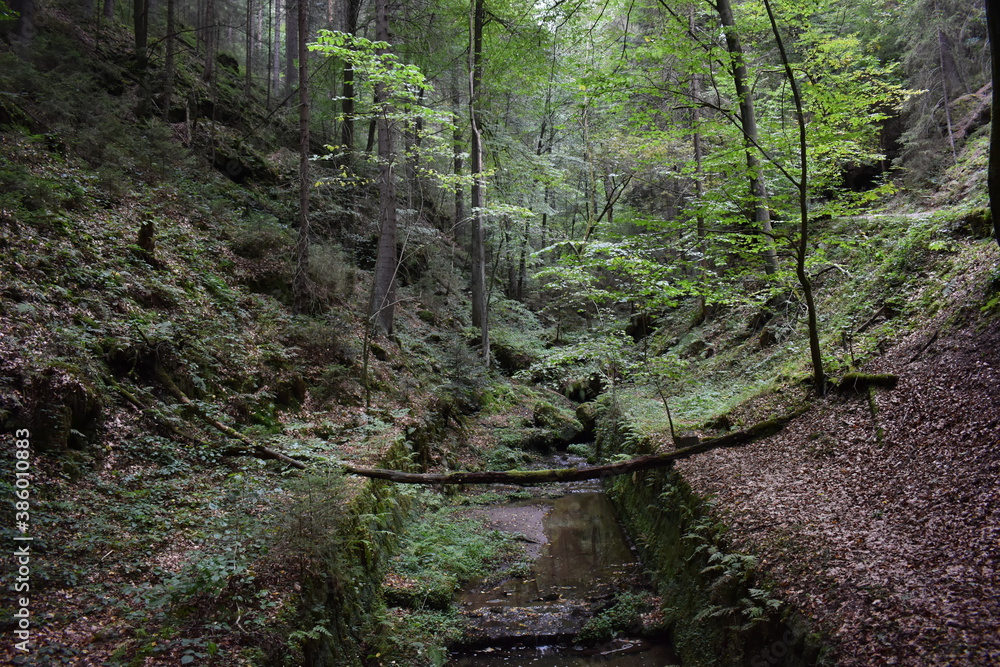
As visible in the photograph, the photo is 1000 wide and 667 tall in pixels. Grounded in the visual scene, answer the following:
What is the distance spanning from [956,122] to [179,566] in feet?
63.2

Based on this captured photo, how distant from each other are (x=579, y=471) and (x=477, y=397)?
8354 mm

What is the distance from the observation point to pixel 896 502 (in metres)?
5.03

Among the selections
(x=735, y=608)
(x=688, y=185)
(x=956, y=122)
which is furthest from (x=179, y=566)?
(x=688, y=185)

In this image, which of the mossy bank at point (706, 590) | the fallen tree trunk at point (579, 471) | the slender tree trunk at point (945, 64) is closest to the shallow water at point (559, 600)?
the mossy bank at point (706, 590)

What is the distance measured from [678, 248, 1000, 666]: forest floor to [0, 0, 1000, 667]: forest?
0.10ft

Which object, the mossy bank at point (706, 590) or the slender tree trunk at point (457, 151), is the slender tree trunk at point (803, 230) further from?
the slender tree trunk at point (457, 151)

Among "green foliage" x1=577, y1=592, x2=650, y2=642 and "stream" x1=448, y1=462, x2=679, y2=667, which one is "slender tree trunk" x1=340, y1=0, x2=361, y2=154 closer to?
"stream" x1=448, y1=462, x2=679, y2=667

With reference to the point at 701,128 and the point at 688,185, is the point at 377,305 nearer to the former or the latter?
the point at 701,128

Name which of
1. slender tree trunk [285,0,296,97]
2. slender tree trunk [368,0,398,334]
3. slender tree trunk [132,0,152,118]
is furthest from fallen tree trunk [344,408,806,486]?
slender tree trunk [285,0,296,97]

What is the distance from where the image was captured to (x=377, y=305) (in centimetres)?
1340

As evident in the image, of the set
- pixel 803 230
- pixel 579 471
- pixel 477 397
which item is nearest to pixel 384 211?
pixel 477 397

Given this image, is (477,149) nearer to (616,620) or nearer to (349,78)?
(349,78)

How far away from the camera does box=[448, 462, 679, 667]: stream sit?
617cm

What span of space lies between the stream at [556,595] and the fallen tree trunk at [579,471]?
1.61 m
